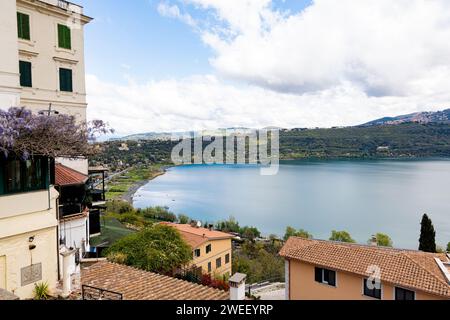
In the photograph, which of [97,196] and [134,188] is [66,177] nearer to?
[97,196]

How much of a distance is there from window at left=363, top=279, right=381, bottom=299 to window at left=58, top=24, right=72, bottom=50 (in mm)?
13490

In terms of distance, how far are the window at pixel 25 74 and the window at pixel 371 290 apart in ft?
43.2

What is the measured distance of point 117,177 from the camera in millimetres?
93375

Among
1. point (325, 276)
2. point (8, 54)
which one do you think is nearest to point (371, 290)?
point (325, 276)

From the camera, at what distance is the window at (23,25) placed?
11.0m

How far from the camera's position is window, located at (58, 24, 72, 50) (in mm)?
12195

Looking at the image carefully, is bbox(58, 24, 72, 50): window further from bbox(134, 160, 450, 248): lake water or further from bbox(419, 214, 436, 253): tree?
bbox(134, 160, 450, 248): lake water

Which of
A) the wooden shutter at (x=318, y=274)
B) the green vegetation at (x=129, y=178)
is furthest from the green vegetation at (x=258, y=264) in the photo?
the green vegetation at (x=129, y=178)

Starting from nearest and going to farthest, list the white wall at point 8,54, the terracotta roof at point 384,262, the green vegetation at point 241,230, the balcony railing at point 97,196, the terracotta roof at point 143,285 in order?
the terracotta roof at point 143,285
the white wall at point 8,54
the terracotta roof at point 384,262
the balcony railing at point 97,196
the green vegetation at point 241,230

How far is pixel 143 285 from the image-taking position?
7.72 m

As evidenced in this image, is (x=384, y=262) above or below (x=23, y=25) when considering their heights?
below

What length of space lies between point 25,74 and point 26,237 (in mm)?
7664

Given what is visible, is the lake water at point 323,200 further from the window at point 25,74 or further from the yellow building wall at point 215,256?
the window at point 25,74

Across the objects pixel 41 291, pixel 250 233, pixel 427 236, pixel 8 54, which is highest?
pixel 8 54
